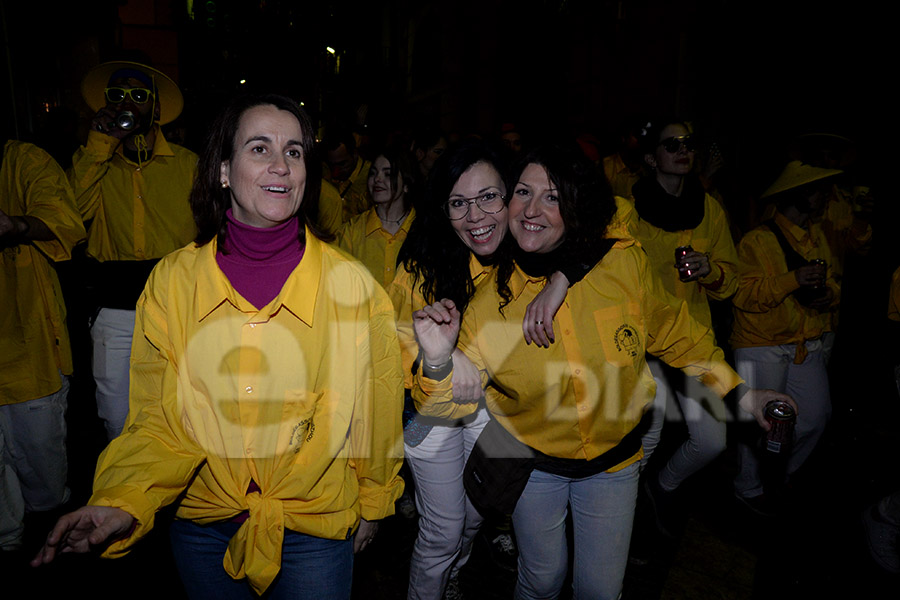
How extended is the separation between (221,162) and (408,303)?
130 centimetres

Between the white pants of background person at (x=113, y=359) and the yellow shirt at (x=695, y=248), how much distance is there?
3.41 meters

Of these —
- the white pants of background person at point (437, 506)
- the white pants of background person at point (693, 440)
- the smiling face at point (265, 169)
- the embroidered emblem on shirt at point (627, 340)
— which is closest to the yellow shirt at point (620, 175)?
the white pants of background person at point (693, 440)

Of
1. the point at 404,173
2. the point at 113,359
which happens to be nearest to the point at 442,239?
the point at 404,173

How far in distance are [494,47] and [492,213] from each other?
1589cm

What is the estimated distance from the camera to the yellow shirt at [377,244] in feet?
14.7

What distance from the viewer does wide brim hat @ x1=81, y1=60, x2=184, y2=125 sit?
384 cm

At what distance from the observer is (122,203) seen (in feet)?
12.7

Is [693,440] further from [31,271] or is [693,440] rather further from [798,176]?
[31,271]

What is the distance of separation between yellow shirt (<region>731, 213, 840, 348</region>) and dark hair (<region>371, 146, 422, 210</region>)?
2.50 m

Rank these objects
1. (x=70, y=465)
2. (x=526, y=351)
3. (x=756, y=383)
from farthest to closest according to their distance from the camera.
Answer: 1. (x=70, y=465)
2. (x=756, y=383)
3. (x=526, y=351)

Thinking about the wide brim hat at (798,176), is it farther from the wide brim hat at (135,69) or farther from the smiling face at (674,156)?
the wide brim hat at (135,69)

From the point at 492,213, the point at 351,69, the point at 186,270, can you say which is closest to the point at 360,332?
the point at 186,270

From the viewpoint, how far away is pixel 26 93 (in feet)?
27.8

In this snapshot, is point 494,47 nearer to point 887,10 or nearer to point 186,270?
point 887,10
